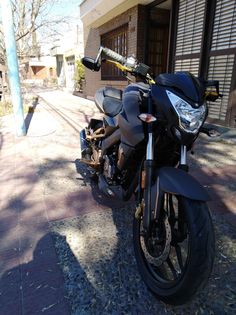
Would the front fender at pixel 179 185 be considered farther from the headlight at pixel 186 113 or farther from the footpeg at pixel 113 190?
the footpeg at pixel 113 190

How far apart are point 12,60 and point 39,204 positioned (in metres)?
3.20

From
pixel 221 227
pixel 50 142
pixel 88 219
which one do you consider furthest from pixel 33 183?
pixel 221 227

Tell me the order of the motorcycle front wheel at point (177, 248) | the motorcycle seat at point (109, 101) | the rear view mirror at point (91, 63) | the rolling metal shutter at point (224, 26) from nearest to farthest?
1. the motorcycle front wheel at point (177, 248)
2. the rear view mirror at point (91, 63)
3. the motorcycle seat at point (109, 101)
4. the rolling metal shutter at point (224, 26)

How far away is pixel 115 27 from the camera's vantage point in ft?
29.8

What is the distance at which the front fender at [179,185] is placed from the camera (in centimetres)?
134

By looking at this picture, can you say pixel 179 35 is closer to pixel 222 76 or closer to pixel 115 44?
pixel 222 76

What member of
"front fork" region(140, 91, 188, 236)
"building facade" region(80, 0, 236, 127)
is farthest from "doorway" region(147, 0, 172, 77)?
"front fork" region(140, 91, 188, 236)

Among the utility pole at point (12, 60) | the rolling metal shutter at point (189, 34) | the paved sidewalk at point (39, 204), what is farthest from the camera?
the rolling metal shutter at point (189, 34)

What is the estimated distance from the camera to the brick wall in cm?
752

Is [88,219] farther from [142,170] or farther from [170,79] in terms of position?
[170,79]

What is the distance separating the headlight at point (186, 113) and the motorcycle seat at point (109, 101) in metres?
0.91

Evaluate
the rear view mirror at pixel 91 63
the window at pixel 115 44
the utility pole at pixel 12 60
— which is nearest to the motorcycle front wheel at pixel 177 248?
the rear view mirror at pixel 91 63

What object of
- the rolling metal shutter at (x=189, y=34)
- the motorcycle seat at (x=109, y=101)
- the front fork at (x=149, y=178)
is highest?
the rolling metal shutter at (x=189, y=34)

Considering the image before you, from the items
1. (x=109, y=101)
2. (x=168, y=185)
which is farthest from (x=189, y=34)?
(x=168, y=185)
